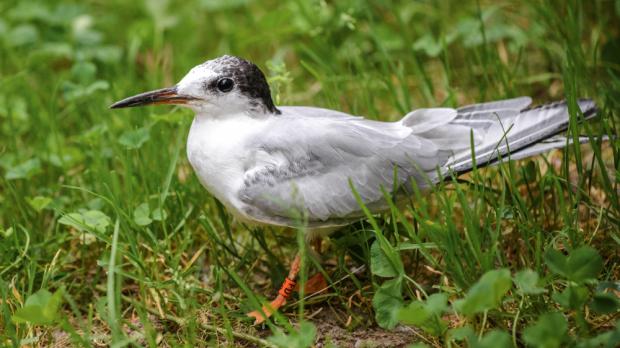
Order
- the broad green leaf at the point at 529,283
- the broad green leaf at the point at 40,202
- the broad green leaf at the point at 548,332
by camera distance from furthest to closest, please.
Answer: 1. the broad green leaf at the point at 40,202
2. the broad green leaf at the point at 529,283
3. the broad green leaf at the point at 548,332

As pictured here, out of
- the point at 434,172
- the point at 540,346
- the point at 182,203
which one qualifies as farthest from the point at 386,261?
the point at 182,203

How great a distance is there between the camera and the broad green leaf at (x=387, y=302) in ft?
8.60

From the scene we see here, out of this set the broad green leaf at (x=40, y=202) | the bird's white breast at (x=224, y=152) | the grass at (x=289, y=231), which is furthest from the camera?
the broad green leaf at (x=40, y=202)

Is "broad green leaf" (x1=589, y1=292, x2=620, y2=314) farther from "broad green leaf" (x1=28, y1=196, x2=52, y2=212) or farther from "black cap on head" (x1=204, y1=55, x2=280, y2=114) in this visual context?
"broad green leaf" (x1=28, y1=196, x2=52, y2=212)

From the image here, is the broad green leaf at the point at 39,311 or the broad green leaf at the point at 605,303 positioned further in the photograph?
the broad green leaf at the point at 39,311

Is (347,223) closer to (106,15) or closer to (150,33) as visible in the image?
(150,33)

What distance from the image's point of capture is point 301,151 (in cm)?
286

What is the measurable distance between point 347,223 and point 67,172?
5.04 feet

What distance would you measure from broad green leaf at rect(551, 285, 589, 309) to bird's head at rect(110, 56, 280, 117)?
1306 millimetres

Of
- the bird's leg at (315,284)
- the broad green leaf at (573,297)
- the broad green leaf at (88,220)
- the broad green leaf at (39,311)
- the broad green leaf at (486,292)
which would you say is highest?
the broad green leaf at (88,220)

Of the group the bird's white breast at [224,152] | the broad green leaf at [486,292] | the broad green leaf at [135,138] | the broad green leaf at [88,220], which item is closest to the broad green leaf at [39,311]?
the broad green leaf at [88,220]

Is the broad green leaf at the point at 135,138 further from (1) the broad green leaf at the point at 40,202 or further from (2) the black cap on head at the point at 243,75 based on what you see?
(2) the black cap on head at the point at 243,75

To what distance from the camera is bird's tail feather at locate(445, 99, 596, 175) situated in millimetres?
2986

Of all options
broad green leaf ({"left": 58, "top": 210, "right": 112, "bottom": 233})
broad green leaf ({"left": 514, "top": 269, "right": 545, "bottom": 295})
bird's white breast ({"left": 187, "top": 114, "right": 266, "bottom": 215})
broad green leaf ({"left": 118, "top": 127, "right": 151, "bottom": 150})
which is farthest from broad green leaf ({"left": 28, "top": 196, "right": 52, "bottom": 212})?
broad green leaf ({"left": 514, "top": 269, "right": 545, "bottom": 295})
